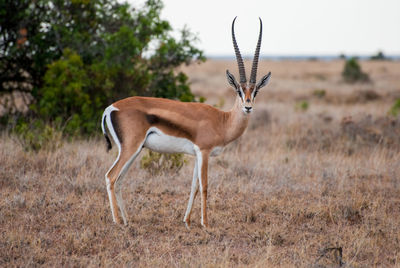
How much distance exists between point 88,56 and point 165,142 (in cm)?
626

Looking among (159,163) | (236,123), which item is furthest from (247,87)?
(159,163)

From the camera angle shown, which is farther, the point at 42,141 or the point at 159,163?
the point at 42,141

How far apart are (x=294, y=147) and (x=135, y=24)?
515cm

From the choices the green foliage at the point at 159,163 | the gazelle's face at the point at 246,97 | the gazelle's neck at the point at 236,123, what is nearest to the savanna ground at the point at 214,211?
the green foliage at the point at 159,163

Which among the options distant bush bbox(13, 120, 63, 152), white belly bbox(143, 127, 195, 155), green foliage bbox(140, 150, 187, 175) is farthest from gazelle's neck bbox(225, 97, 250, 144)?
distant bush bbox(13, 120, 63, 152)

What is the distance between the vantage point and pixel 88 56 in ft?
37.0

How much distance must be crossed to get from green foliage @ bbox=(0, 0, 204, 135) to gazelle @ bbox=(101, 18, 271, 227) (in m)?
4.66

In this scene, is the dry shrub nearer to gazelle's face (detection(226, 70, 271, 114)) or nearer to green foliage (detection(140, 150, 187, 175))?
green foliage (detection(140, 150, 187, 175))

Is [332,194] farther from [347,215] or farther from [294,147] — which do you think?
[294,147]

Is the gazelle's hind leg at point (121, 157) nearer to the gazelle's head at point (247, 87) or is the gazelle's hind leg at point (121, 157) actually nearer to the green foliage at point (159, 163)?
the gazelle's head at point (247, 87)

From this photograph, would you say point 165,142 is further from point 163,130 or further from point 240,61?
point 240,61

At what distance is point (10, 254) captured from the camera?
4.80m

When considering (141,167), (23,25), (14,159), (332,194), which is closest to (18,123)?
(23,25)

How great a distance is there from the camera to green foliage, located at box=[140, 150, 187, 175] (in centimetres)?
842
